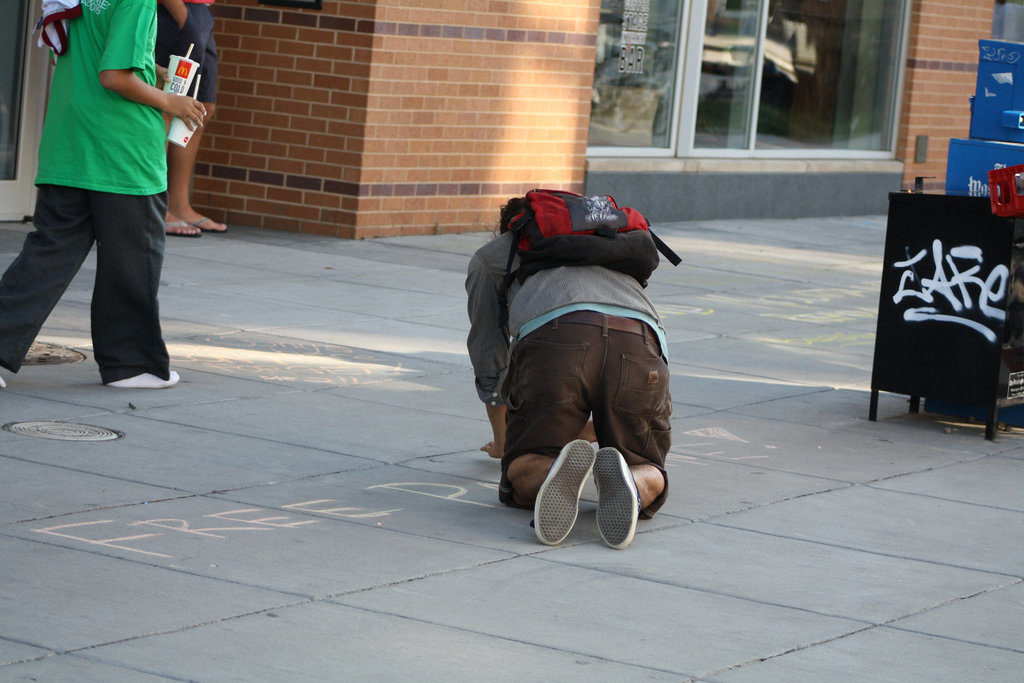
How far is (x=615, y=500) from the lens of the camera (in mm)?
5016

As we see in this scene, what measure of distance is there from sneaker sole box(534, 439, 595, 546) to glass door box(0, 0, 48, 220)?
7.24m

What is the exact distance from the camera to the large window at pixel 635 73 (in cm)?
1445

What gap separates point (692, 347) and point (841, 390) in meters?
1.00

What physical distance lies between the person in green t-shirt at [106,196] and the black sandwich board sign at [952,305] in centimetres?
321

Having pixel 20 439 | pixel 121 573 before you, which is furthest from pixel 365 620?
pixel 20 439

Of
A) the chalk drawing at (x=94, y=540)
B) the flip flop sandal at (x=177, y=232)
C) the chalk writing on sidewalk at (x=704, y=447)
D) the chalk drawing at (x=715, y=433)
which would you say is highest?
the flip flop sandal at (x=177, y=232)

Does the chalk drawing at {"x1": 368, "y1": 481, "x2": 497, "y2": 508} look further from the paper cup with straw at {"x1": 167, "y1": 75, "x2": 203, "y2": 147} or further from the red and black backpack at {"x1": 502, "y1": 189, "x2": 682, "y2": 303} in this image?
the paper cup with straw at {"x1": 167, "y1": 75, "x2": 203, "y2": 147}

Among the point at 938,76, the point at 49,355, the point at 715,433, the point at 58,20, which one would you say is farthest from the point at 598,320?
the point at 938,76

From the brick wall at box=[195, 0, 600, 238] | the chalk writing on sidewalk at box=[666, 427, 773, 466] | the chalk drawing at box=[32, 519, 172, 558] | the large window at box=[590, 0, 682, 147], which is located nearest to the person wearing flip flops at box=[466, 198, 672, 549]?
the chalk writing on sidewalk at box=[666, 427, 773, 466]

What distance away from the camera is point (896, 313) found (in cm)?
737

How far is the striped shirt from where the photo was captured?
17.7ft

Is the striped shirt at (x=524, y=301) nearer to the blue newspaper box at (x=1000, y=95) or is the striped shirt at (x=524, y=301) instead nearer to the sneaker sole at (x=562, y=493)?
the sneaker sole at (x=562, y=493)

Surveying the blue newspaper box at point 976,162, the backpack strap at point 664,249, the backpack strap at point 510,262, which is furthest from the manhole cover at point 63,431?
the blue newspaper box at point 976,162

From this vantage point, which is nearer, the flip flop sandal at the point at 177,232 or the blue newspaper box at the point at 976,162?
the blue newspaper box at the point at 976,162
